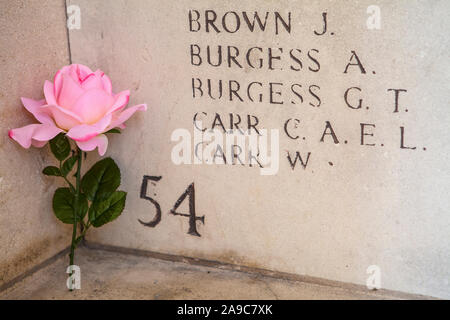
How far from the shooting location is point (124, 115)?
1366 millimetres

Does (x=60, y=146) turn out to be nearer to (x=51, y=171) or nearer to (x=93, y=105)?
(x=51, y=171)

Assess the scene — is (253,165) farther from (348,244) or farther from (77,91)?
(77,91)

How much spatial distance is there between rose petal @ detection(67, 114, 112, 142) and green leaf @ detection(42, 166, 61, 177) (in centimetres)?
14

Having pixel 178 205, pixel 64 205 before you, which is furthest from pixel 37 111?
pixel 178 205

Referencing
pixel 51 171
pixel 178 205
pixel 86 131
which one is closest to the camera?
pixel 86 131

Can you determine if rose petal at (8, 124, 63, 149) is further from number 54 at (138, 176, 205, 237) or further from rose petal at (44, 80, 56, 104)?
number 54 at (138, 176, 205, 237)

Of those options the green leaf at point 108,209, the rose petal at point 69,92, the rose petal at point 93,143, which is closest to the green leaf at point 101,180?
the green leaf at point 108,209

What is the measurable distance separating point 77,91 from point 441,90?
0.79m

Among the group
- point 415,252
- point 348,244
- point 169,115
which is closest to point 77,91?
point 169,115

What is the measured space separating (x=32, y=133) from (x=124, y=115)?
22cm

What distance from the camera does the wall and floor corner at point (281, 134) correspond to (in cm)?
124

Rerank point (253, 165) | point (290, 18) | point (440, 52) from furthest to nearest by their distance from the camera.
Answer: point (253, 165), point (290, 18), point (440, 52)

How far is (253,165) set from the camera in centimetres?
141

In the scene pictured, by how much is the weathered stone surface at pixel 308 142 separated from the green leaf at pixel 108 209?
10 cm
